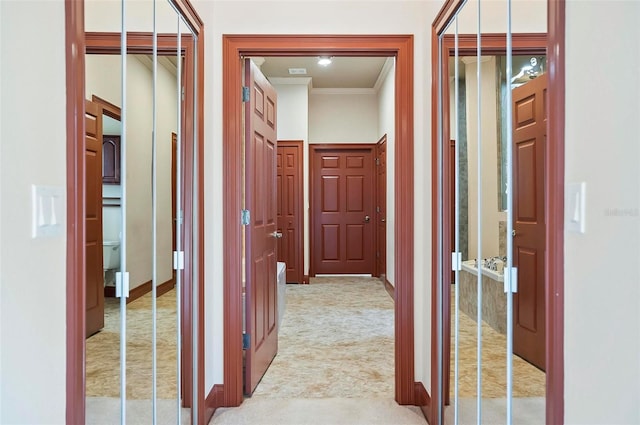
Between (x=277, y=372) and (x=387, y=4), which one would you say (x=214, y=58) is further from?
(x=277, y=372)

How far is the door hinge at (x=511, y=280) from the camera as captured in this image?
1256mm

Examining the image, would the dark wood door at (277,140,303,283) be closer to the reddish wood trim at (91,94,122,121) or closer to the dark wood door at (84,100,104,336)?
the reddish wood trim at (91,94,122,121)

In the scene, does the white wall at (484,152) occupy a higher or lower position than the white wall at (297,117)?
lower

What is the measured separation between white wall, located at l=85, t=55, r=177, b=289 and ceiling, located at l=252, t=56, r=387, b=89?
323cm

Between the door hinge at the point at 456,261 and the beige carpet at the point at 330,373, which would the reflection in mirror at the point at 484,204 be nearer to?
the door hinge at the point at 456,261

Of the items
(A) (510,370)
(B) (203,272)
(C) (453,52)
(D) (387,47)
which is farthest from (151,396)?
(D) (387,47)

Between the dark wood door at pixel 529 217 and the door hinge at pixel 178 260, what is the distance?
1360 millimetres

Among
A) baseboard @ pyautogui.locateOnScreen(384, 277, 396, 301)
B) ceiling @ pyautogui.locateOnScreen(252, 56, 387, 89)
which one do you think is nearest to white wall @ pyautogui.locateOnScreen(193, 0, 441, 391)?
ceiling @ pyautogui.locateOnScreen(252, 56, 387, 89)

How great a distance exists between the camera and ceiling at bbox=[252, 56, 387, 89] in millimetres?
5109

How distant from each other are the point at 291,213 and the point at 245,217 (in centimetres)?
379
